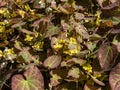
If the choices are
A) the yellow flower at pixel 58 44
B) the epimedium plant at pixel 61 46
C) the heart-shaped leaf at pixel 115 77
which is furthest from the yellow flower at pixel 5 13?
the heart-shaped leaf at pixel 115 77

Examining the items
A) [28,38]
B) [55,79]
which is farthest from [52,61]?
[28,38]

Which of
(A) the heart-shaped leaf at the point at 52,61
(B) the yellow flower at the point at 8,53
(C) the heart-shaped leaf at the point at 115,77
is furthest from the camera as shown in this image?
(B) the yellow flower at the point at 8,53

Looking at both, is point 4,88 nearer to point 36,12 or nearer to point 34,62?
point 34,62

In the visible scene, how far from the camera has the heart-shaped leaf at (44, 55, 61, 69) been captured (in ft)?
6.54

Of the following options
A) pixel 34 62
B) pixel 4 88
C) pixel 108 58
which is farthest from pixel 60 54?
pixel 4 88

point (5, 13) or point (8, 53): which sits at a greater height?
point (5, 13)

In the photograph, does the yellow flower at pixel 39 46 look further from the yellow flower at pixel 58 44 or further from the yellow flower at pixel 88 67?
the yellow flower at pixel 88 67

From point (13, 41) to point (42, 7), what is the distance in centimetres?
28

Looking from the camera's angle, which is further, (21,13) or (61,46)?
(21,13)

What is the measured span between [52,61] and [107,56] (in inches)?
11.5

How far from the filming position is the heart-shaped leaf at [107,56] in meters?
1.91

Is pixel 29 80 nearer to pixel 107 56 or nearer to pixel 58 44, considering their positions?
pixel 58 44

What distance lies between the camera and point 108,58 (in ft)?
6.33

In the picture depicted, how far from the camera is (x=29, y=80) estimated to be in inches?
77.9
